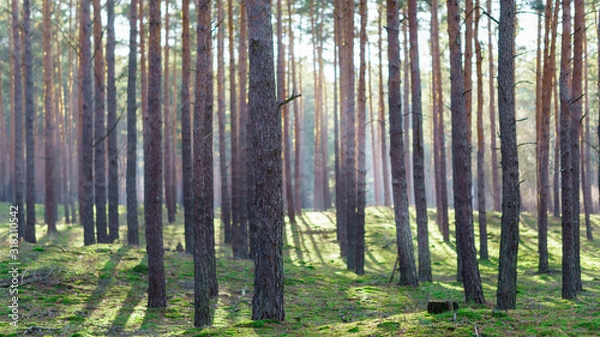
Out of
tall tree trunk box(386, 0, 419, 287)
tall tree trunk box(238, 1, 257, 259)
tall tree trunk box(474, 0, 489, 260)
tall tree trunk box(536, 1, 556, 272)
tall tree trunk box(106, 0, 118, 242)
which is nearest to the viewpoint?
tall tree trunk box(386, 0, 419, 287)

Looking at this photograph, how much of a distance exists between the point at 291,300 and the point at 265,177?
5.44m

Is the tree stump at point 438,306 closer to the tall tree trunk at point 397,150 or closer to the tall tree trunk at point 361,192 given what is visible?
the tall tree trunk at point 397,150

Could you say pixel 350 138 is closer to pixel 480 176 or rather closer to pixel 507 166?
pixel 480 176

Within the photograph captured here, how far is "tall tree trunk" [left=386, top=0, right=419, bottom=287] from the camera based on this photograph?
1526cm

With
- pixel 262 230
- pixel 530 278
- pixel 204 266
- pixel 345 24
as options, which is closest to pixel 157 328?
pixel 204 266

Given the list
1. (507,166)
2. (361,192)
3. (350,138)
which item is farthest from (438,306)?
(350,138)

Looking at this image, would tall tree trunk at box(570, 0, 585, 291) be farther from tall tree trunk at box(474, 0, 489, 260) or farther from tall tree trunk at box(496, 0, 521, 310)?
tall tree trunk at box(474, 0, 489, 260)

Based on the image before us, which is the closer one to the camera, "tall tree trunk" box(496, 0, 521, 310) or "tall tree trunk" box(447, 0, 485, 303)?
"tall tree trunk" box(496, 0, 521, 310)

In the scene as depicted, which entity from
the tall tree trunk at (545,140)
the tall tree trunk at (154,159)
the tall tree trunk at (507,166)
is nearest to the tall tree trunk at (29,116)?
the tall tree trunk at (154,159)

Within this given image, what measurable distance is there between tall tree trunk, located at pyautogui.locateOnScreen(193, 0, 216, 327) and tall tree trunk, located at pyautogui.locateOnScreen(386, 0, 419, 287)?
528 cm

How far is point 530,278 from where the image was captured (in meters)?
18.5

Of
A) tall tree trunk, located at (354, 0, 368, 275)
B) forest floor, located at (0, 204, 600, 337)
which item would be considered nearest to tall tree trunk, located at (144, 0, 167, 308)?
forest floor, located at (0, 204, 600, 337)

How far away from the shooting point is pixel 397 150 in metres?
15.3

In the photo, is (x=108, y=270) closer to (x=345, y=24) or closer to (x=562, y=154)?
(x=562, y=154)
